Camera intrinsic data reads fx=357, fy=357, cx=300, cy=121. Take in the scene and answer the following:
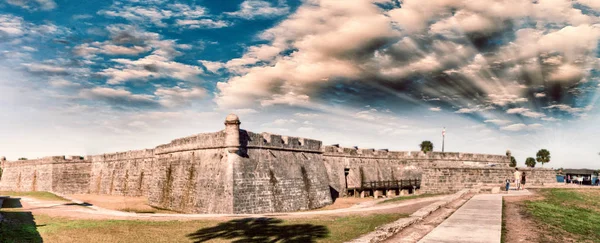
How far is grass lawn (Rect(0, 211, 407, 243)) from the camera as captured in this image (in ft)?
40.6

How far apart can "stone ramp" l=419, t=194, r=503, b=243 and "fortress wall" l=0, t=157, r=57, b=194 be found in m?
45.6

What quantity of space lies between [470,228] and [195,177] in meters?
18.3

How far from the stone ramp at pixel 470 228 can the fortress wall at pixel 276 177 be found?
1206 centimetres

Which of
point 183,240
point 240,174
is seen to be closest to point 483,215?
point 183,240

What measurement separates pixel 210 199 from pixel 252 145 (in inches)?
163

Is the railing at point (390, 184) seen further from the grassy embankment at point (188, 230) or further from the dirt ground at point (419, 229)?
the dirt ground at point (419, 229)

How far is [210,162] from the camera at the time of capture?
2273 cm

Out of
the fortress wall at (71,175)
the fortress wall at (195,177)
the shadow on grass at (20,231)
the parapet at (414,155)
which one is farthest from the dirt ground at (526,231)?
the fortress wall at (71,175)

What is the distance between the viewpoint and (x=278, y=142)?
2497cm

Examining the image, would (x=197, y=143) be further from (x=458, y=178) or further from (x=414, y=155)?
(x=414, y=155)

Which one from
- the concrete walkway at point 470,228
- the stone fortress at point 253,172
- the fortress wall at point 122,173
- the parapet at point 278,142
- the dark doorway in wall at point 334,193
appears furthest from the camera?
the fortress wall at point 122,173

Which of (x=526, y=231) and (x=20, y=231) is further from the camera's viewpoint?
(x=20, y=231)

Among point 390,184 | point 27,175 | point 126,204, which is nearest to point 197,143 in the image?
point 126,204

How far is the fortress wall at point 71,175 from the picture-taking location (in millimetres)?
41625
